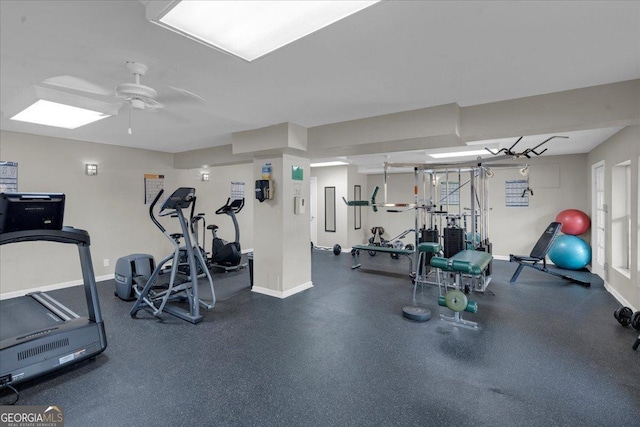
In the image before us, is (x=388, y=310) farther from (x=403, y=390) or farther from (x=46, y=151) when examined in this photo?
(x=46, y=151)

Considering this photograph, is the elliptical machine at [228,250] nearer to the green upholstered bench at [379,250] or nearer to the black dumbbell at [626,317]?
the green upholstered bench at [379,250]

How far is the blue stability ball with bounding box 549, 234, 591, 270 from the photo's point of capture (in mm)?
5625

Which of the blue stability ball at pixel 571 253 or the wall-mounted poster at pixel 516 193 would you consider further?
the wall-mounted poster at pixel 516 193

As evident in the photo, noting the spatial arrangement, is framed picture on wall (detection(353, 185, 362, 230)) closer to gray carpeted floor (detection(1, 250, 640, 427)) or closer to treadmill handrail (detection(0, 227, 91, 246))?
gray carpeted floor (detection(1, 250, 640, 427))

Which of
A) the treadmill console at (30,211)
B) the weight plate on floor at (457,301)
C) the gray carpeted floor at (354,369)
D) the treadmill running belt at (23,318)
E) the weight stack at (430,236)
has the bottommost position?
the gray carpeted floor at (354,369)

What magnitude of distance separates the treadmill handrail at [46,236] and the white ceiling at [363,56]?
4.01ft

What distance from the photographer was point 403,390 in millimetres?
2203

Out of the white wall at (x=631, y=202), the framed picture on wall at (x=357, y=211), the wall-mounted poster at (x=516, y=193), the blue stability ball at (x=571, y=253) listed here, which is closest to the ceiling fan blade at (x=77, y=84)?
the white wall at (x=631, y=202)

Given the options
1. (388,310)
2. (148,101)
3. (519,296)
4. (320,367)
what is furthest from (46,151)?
(519,296)

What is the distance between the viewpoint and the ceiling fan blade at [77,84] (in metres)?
2.47

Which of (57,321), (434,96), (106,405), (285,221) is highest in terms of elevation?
(434,96)

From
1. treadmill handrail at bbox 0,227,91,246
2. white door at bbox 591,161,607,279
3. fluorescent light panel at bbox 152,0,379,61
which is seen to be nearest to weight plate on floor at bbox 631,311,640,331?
white door at bbox 591,161,607,279

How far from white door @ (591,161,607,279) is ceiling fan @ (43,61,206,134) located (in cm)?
644

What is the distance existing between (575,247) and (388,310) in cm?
429
